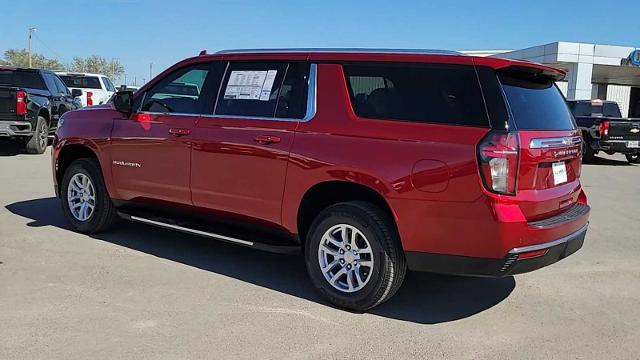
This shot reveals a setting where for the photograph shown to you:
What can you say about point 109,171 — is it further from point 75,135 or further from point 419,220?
point 419,220

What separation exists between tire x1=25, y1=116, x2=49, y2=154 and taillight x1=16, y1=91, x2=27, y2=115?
27.3 inches

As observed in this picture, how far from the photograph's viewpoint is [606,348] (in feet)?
12.7

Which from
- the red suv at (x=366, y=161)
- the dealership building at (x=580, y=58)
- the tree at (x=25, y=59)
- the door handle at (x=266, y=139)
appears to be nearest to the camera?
the red suv at (x=366, y=161)

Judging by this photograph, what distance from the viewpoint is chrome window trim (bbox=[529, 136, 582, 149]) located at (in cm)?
395

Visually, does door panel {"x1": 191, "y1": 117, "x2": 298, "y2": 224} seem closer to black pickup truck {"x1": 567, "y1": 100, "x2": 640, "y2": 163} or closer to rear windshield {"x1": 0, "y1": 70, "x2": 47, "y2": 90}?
rear windshield {"x1": 0, "y1": 70, "x2": 47, "y2": 90}

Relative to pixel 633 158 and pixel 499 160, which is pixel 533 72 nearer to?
pixel 499 160

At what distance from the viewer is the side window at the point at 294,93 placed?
185 inches

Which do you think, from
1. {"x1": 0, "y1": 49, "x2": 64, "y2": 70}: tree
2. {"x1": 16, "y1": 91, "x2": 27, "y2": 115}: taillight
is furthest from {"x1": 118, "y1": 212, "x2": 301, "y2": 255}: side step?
{"x1": 0, "y1": 49, "x2": 64, "y2": 70}: tree

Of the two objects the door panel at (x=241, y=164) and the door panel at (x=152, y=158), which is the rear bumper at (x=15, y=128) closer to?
the door panel at (x=152, y=158)

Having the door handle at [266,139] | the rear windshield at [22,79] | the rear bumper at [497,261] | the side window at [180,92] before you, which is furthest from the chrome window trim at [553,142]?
the rear windshield at [22,79]

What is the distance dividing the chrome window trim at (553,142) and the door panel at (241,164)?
175 cm

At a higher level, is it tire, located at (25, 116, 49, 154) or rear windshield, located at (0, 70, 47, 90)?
rear windshield, located at (0, 70, 47, 90)

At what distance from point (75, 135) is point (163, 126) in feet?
4.26

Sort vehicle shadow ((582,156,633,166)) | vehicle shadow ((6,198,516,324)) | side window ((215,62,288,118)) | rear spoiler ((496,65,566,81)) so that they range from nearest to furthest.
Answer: rear spoiler ((496,65,566,81))
vehicle shadow ((6,198,516,324))
side window ((215,62,288,118))
vehicle shadow ((582,156,633,166))
